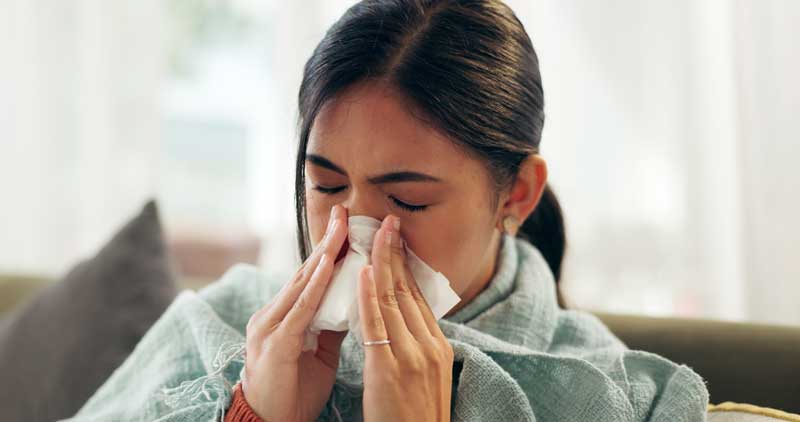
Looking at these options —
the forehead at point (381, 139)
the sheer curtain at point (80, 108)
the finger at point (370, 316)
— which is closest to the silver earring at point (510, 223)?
the forehead at point (381, 139)

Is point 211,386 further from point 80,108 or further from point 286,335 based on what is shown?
point 80,108

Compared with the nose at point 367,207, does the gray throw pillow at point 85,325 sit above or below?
below

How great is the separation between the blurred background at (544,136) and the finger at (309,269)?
57 centimetres

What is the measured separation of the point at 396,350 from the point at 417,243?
0.45 ft

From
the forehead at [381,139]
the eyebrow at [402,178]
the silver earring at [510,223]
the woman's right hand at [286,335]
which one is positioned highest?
the forehead at [381,139]

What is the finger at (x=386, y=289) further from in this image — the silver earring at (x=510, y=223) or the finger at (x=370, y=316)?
the silver earring at (x=510, y=223)

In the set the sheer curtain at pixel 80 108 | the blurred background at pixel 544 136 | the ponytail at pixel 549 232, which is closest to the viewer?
the ponytail at pixel 549 232

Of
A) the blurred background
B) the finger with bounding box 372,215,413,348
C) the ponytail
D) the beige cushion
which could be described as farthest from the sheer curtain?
the beige cushion

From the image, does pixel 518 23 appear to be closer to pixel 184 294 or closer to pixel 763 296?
pixel 184 294

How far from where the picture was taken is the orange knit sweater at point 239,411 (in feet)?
3.64

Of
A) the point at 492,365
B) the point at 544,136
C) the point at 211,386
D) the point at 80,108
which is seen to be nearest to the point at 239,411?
the point at 211,386

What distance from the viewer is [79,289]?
160 centimetres

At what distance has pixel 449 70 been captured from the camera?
110cm

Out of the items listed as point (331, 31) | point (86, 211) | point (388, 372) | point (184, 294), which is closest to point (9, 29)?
point (86, 211)
